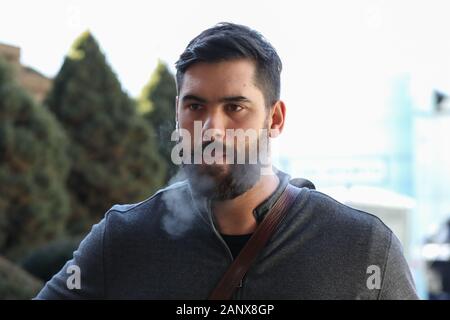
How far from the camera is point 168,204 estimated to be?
5.16 feet

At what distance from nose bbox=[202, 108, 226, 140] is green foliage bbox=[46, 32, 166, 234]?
3.69 metres

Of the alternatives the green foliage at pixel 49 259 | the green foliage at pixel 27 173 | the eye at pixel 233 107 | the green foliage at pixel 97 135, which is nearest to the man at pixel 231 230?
the eye at pixel 233 107

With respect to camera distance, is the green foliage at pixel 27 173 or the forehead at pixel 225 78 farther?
the green foliage at pixel 27 173

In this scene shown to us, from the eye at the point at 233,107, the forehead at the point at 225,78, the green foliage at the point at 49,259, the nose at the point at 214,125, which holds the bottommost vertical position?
the green foliage at the point at 49,259

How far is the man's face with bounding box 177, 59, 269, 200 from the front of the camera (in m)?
1.43

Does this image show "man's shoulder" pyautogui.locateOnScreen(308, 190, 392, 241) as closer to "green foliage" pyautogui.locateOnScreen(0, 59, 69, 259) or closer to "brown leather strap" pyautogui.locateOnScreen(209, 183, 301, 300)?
"brown leather strap" pyautogui.locateOnScreen(209, 183, 301, 300)

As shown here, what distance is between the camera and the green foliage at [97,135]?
206 inches

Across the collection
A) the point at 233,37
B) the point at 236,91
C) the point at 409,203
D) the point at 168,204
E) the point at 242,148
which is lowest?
the point at 409,203

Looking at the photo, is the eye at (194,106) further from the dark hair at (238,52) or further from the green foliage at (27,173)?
the green foliage at (27,173)

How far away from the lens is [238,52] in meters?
1.43

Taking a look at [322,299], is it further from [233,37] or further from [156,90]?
[156,90]

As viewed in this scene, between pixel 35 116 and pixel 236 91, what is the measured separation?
4387 millimetres

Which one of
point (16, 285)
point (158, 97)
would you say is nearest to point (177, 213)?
point (16, 285)

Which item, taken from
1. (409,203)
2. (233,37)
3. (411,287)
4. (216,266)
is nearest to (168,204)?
(216,266)
